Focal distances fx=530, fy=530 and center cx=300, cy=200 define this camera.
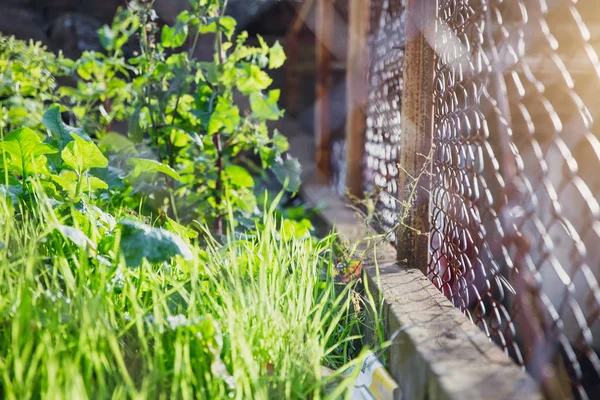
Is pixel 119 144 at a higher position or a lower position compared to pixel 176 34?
lower

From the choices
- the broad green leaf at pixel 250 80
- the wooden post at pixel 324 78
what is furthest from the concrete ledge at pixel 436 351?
the wooden post at pixel 324 78

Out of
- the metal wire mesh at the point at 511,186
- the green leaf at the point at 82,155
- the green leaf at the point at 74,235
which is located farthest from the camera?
the green leaf at the point at 82,155

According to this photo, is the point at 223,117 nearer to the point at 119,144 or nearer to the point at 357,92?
the point at 119,144

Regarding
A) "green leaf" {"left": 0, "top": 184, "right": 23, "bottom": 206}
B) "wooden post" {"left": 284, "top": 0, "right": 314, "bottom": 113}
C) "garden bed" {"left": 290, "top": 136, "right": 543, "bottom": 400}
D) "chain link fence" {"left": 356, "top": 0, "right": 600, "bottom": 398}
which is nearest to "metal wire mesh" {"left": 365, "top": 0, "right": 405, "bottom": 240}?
"chain link fence" {"left": 356, "top": 0, "right": 600, "bottom": 398}

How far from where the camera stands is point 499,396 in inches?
31.6

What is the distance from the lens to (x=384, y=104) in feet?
8.54

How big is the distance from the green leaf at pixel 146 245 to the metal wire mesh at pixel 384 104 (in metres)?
1.12

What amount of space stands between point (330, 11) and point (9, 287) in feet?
12.9

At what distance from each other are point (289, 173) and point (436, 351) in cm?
134

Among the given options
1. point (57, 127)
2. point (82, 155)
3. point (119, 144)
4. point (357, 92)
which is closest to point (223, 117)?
point (119, 144)

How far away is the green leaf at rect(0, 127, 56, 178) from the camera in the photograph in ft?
4.53

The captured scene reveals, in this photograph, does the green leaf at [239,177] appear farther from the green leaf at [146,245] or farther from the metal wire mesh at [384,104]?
the green leaf at [146,245]

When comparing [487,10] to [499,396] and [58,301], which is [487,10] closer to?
[499,396]

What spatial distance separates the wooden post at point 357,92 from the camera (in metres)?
3.15
